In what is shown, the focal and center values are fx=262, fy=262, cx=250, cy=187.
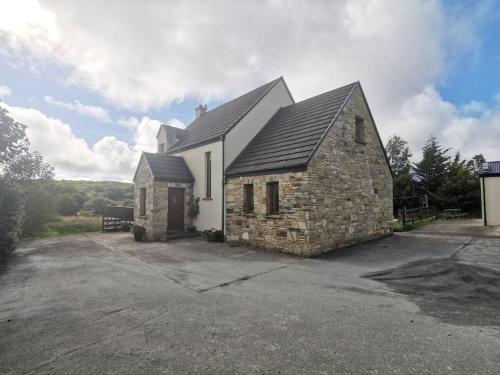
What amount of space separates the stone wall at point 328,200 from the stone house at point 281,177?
0.04 meters

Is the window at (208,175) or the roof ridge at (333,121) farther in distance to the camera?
the window at (208,175)

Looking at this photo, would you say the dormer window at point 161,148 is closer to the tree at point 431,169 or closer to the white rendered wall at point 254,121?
the white rendered wall at point 254,121

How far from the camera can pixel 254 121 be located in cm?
1520

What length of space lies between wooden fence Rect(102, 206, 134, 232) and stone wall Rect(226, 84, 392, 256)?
10.6 m

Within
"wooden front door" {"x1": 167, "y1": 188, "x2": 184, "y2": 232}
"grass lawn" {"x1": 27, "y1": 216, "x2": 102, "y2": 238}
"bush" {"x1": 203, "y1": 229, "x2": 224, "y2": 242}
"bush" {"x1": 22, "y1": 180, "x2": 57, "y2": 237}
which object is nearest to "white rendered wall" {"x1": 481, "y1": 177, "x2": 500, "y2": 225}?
"bush" {"x1": 203, "y1": 229, "x2": 224, "y2": 242}

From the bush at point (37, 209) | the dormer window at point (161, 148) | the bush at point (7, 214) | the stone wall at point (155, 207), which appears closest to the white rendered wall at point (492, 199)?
the stone wall at point (155, 207)

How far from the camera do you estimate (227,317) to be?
4.63 m

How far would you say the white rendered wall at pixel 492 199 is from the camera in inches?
702

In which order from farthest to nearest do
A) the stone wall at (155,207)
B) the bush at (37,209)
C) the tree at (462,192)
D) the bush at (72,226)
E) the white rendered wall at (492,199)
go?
1. the tree at (462,192)
2. the bush at (72,226)
3. the bush at (37,209)
4. the white rendered wall at (492,199)
5. the stone wall at (155,207)

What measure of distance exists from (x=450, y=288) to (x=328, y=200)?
5.19m

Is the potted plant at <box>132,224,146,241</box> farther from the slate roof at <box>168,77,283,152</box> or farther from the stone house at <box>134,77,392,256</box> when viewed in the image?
the slate roof at <box>168,77,283,152</box>

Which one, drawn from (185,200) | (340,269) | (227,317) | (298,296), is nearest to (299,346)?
(227,317)

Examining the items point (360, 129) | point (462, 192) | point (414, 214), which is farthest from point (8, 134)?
point (462, 192)

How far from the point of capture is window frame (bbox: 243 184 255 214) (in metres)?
12.4
